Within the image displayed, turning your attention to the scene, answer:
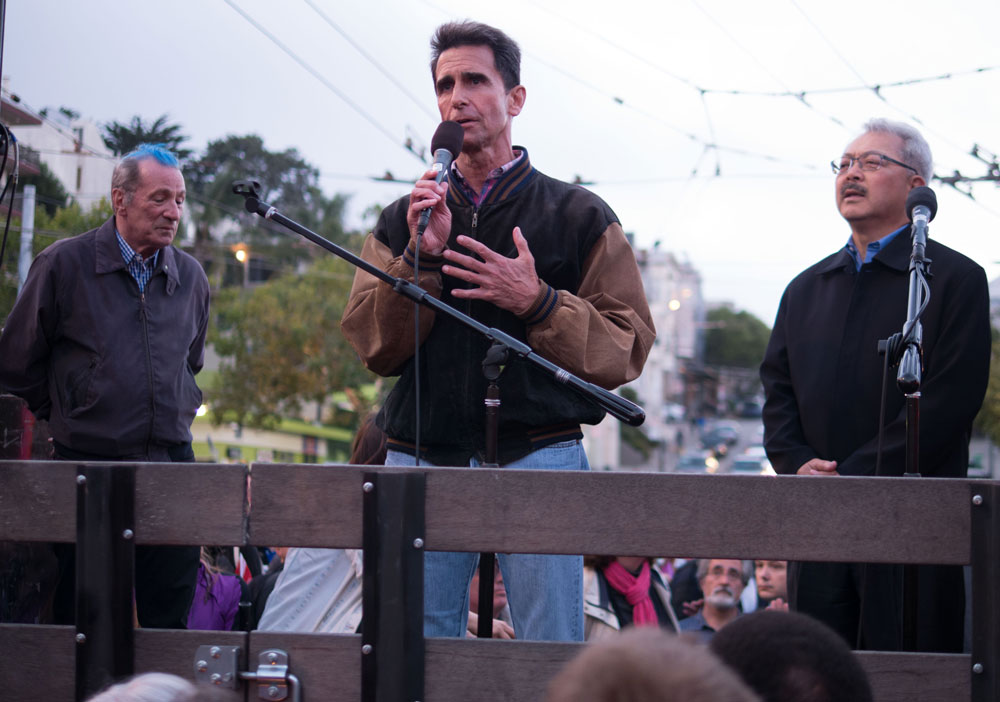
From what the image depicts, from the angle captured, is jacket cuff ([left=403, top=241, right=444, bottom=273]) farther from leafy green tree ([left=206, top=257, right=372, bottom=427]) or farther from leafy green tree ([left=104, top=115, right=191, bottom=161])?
leafy green tree ([left=206, top=257, right=372, bottom=427])

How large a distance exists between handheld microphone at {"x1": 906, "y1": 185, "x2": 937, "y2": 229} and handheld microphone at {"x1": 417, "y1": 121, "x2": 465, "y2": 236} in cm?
147

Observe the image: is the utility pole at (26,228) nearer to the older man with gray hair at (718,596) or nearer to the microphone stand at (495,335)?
the microphone stand at (495,335)

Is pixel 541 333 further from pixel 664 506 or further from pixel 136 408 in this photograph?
pixel 136 408

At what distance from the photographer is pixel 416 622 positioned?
237 cm

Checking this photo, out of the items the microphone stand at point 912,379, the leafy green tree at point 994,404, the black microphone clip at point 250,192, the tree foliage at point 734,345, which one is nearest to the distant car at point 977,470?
the leafy green tree at point 994,404

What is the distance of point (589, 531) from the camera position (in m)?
2.36

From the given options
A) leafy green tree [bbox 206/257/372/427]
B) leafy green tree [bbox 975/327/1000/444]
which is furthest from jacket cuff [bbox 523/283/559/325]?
leafy green tree [bbox 206/257/372/427]

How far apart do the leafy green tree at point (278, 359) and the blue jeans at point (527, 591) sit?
109 feet

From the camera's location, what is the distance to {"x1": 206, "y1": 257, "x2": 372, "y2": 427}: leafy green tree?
36312 mm

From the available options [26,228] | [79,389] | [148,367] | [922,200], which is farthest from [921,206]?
[26,228]

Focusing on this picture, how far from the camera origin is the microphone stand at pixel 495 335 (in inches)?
110

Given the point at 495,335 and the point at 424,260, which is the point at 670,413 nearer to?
the point at 424,260

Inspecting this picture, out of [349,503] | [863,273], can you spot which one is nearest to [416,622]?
[349,503]

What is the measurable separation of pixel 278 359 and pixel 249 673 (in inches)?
1372
